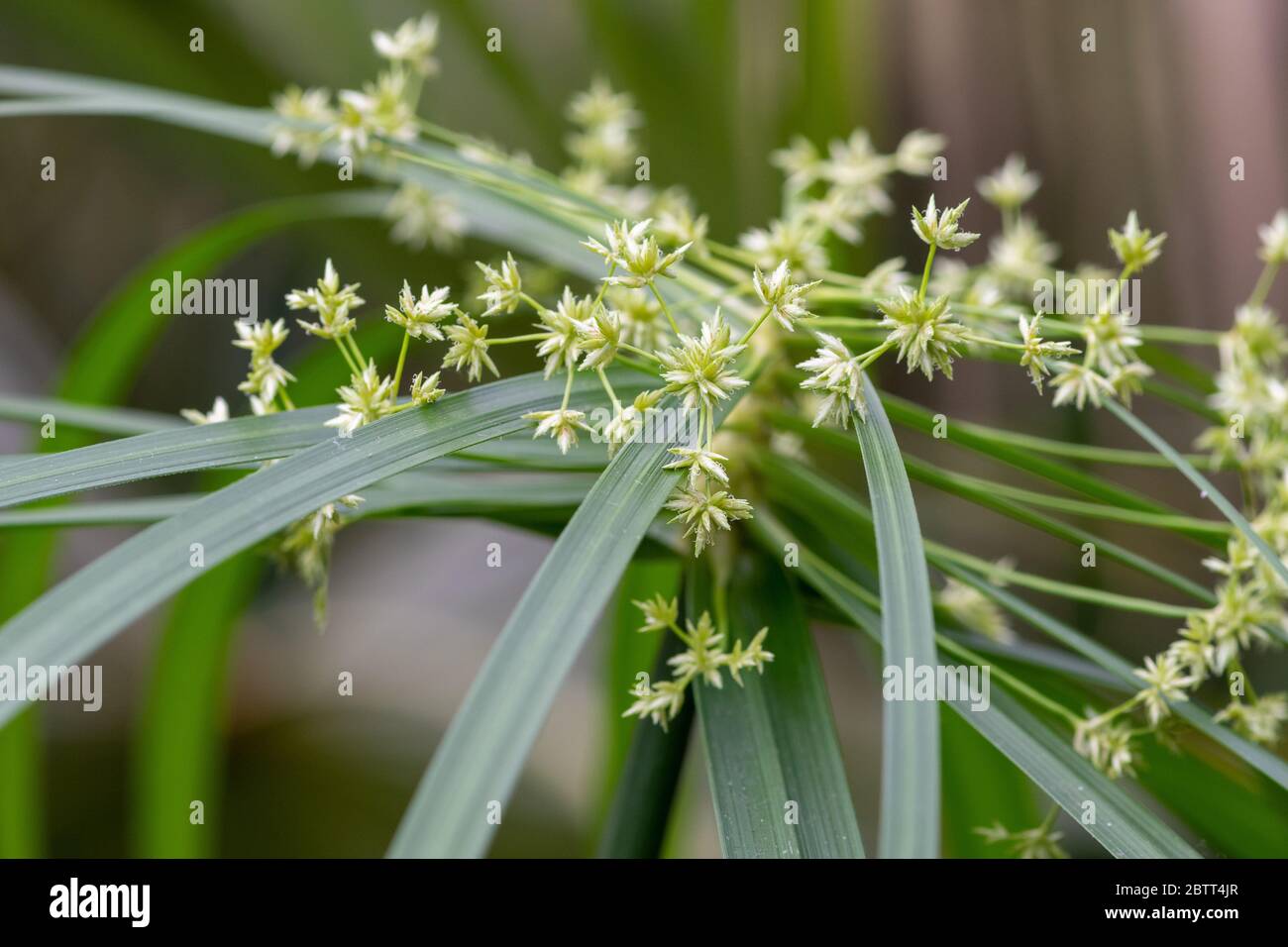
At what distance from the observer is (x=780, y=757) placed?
378mm

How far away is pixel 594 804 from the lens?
93cm

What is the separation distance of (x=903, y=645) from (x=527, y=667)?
10 centimetres

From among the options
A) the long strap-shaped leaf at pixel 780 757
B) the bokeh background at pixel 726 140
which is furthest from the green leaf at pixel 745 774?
the bokeh background at pixel 726 140

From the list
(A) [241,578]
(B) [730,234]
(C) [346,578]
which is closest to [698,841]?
(C) [346,578]

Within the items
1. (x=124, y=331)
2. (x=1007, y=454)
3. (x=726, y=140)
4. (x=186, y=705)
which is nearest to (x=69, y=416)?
(x=124, y=331)

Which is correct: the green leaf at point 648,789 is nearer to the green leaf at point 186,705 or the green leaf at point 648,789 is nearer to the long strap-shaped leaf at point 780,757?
the long strap-shaped leaf at point 780,757

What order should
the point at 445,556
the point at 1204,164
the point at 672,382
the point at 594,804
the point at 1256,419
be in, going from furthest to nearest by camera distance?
1. the point at 445,556
2. the point at 1204,164
3. the point at 594,804
4. the point at 1256,419
5. the point at 672,382

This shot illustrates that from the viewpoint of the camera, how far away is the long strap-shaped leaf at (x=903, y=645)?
238mm

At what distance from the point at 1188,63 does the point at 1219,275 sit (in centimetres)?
22

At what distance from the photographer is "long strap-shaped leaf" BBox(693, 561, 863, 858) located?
1.12 ft

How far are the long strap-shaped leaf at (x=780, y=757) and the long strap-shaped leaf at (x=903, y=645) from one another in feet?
0.32

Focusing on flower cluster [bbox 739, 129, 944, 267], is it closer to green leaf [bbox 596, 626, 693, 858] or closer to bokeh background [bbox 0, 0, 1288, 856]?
green leaf [bbox 596, 626, 693, 858]

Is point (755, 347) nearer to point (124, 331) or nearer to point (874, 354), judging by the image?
point (874, 354)

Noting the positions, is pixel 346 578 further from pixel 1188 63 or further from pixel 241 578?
pixel 1188 63
